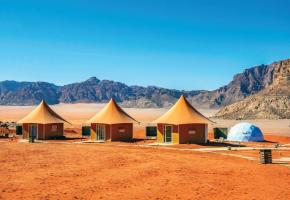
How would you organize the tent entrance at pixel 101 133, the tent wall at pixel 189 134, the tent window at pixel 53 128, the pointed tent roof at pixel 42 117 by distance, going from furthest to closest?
the tent window at pixel 53 128 → the pointed tent roof at pixel 42 117 → the tent entrance at pixel 101 133 → the tent wall at pixel 189 134

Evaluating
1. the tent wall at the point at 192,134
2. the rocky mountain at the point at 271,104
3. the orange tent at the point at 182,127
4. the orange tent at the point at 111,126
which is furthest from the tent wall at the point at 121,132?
the rocky mountain at the point at 271,104

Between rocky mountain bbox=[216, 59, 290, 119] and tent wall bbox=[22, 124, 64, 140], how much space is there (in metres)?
66.9

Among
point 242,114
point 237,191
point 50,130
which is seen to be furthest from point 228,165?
point 242,114

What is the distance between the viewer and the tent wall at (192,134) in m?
36.5

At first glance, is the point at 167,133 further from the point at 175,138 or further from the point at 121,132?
the point at 121,132

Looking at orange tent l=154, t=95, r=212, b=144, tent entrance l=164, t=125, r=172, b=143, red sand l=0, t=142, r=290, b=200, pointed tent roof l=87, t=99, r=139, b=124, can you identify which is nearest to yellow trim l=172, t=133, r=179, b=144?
orange tent l=154, t=95, r=212, b=144

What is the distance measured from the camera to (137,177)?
1947 centimetres

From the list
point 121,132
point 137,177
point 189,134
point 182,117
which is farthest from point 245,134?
point 137,177

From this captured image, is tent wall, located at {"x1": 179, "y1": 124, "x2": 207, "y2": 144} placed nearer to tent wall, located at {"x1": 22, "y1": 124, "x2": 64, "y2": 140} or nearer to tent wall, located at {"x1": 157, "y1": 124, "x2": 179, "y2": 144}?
tent wall, located at {"x1": 157, "y1": 124, "x2": 179, "y2": 144}

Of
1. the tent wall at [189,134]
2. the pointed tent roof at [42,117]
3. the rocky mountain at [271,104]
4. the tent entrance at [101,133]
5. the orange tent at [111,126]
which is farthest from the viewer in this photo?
the rocky mountain at [271,104]

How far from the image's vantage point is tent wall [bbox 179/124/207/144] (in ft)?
120

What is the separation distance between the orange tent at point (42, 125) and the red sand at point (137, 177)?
1476 centimetres

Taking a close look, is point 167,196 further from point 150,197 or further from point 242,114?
point 242,114

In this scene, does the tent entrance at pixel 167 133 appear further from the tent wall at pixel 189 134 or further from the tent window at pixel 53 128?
the tent window at pixel 53 128
